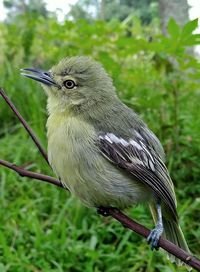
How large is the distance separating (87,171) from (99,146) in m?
0.15

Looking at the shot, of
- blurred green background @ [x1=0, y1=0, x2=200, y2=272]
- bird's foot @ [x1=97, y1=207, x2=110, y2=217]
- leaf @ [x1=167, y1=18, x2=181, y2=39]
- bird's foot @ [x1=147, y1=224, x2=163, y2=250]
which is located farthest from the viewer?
blurred green background @ [x1=0, y1=0, x2=200, y2=272]

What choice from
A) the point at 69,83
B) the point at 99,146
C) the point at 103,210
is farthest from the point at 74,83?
the point at 103,210

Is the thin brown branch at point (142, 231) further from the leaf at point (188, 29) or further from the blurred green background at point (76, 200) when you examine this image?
the leaf at point (188, 29)

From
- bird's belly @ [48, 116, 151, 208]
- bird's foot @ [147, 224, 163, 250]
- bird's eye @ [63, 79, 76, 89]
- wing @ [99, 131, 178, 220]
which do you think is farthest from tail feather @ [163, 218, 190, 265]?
bird's eye @ [63, 79, 76, 89]

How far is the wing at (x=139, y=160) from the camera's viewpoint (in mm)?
2363

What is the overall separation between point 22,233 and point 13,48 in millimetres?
3496

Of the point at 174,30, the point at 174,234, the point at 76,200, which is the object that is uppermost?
the point at 174,30

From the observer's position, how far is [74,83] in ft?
8.47

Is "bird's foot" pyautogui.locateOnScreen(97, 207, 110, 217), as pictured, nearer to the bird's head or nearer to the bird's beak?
the bird's head

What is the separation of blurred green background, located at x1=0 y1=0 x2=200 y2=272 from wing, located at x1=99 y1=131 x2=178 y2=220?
901mm

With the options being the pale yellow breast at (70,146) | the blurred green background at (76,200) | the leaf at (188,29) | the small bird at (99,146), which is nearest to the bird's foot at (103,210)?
the small bird at (99,146)

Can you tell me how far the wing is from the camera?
2.36 meters

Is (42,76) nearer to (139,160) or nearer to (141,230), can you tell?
(139,160)

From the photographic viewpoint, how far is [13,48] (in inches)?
269
